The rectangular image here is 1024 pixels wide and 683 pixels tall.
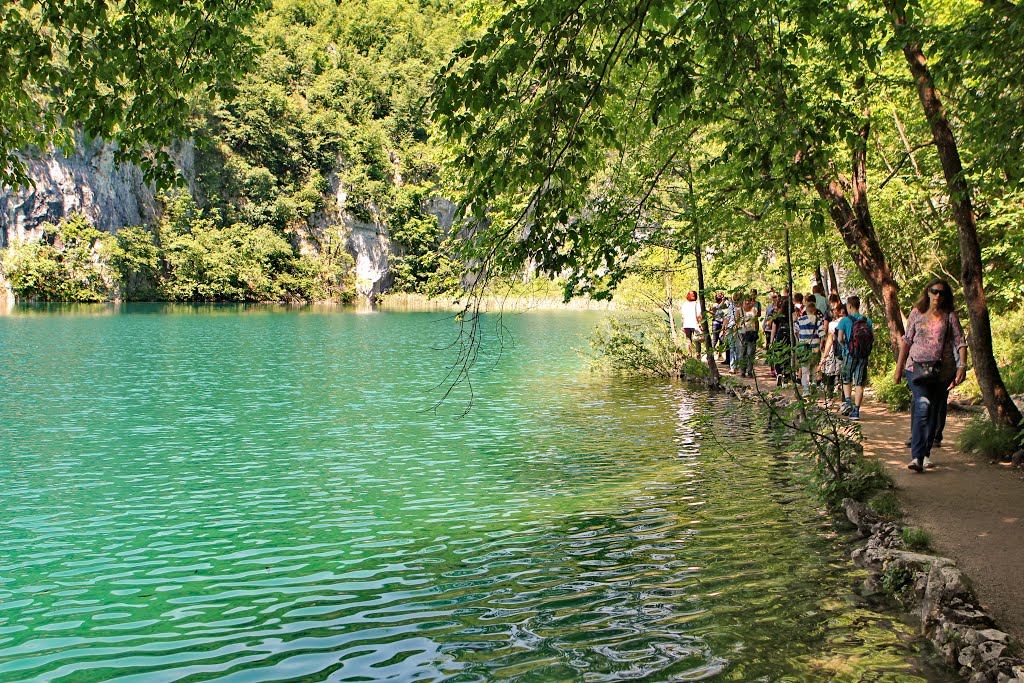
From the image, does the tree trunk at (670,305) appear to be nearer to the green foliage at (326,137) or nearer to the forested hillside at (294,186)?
the forested hillside at (294,186)

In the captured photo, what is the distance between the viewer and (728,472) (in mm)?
10734

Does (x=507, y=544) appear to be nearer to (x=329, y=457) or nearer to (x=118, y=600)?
(x=118, y=600)

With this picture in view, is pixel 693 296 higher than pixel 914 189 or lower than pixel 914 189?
lower

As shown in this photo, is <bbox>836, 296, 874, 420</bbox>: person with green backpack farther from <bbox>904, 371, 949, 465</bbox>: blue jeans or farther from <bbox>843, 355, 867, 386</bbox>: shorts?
<bbox>904, 371, 949, 465</bbox>: blue jeans

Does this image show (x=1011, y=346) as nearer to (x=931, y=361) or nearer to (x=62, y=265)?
(x=931, y=361)

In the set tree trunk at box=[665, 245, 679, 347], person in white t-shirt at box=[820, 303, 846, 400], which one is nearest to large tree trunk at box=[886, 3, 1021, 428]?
person in white t-shirt at box=[820, 303, 846, 400]

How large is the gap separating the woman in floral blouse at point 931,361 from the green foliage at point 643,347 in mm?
13096

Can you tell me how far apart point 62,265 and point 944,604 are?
8322 cm

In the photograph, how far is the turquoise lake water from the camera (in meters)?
5.38

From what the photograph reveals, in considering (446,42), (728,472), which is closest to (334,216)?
(446,42)

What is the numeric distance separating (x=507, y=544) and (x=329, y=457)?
5254mm

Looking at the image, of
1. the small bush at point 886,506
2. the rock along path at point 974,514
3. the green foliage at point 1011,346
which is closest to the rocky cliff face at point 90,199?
the green foliage at point 1011,346

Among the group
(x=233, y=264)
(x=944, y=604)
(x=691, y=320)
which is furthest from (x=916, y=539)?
(x=233, y=264)

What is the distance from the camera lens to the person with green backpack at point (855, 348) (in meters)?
12.7
